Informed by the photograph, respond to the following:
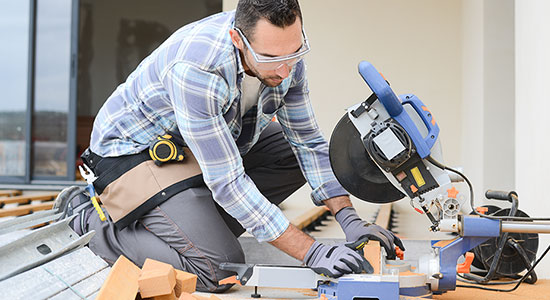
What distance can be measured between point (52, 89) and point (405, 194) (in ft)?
18.0

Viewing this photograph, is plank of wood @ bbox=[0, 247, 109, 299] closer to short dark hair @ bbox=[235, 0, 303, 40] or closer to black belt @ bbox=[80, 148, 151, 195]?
black belt @ bbox=[80, 148, 151, 195]

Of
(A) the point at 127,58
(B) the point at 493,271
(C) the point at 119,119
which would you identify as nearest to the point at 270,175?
(C) the point at 119,119

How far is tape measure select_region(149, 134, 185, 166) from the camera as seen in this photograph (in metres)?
2.17

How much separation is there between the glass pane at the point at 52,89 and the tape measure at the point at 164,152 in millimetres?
4612

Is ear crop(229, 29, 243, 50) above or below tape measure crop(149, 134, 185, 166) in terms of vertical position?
above

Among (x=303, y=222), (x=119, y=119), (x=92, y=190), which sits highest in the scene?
(x=119, y=119)

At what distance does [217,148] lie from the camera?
188 cm

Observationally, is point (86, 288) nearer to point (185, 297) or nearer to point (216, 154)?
point (185, 297)

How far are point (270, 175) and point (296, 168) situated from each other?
115mm

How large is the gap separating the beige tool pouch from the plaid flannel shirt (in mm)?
106

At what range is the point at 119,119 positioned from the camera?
7.35ft

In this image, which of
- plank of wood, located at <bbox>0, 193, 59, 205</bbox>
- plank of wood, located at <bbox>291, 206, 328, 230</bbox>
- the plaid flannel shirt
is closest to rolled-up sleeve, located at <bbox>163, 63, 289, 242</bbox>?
the plaid flannel shirt

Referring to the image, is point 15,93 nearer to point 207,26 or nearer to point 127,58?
point 127,58

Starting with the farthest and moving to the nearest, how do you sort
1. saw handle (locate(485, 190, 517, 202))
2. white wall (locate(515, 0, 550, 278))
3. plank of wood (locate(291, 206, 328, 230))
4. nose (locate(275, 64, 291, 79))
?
1. plank of wood (locate(291, 206, 328, 230))
2. white wall (locate(515, 0, 550, 278))
3. saw handle (locate(485, 190, 517, 202))
4. nose (locate(275, 64, 291, 79))
